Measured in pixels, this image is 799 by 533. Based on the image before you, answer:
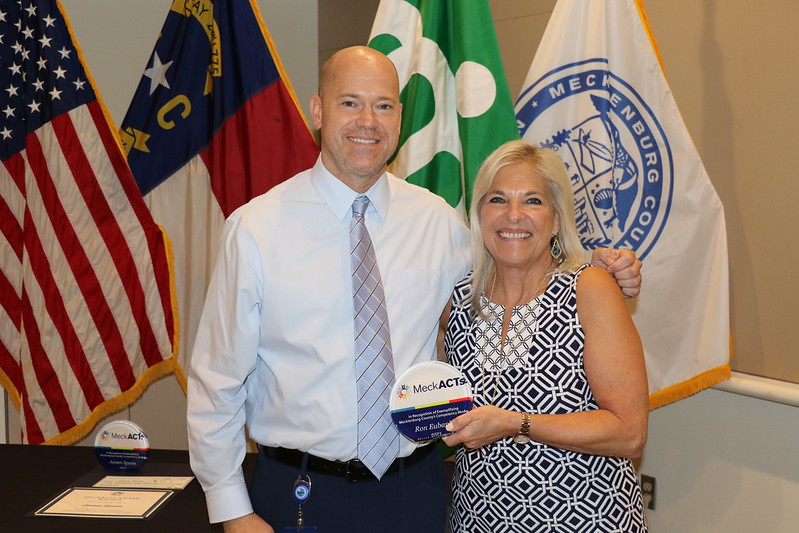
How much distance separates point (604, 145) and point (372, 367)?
4.28 feet

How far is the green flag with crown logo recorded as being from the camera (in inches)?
97.3

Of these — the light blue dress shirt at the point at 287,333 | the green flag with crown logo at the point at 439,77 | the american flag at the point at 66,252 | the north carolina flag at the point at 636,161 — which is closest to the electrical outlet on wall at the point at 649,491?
the north carolina flag at the point at 636,161

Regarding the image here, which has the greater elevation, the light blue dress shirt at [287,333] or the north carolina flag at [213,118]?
the north carolina flag at [213,118]

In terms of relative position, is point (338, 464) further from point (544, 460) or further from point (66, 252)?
point (66, 252)

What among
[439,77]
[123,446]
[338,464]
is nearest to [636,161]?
[439,77]

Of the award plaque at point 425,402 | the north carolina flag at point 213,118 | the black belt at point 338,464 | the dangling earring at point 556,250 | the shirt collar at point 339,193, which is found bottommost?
the black belt at point 338,464

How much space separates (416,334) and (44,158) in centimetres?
199

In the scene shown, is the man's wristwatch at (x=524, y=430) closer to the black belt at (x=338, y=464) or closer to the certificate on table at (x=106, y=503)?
the black belt at (x=338, y=464)

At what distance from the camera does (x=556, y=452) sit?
5.09 feet

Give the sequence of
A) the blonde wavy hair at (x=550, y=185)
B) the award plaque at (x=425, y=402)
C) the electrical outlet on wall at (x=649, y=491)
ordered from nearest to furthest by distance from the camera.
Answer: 1. the award plaque at (x=425, y=402)
2. the blonde wavy hair at (x=550, y=185)
3. the electrical outlet on wall at (x=649, y=491)

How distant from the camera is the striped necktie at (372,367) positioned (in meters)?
1.59

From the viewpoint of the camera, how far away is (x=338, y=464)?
1.61 m

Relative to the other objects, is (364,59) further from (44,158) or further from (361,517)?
(44,158)

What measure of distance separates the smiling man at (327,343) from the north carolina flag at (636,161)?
35.3 inches
